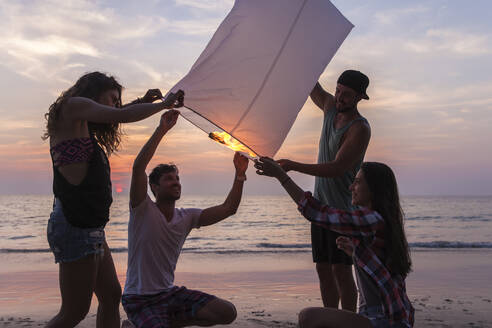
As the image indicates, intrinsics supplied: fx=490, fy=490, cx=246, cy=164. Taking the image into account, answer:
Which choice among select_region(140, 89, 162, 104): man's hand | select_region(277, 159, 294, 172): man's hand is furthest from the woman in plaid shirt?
select_region(140, 89, 162, 104): man's hand

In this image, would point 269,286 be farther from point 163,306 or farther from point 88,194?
point 88,194

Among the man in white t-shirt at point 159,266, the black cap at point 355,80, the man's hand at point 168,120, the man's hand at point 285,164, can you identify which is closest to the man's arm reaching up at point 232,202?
the man in white t-shirt at point 159,266

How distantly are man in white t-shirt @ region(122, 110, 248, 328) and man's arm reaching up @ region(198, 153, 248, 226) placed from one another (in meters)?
0.21

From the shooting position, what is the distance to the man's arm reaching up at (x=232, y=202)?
11.8 feet

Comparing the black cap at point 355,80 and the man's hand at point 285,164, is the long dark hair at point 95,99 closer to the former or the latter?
the man's hand at point 285,164

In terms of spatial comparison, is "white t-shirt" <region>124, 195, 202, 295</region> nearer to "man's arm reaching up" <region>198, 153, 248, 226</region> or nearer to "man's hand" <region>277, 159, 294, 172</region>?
"man's arm reaching up" <region>198, 153, 248, 226</region>

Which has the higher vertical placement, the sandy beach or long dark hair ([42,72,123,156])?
long dark hair ([42,72,123,156])

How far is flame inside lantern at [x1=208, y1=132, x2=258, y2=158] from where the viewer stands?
3.28m

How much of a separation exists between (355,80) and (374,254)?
4.78 feet

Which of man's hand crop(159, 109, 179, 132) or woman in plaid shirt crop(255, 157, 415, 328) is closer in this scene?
woman in plaid shirt crop(255, 157, 415, 328)

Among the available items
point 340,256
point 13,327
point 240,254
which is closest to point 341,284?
point 340,256

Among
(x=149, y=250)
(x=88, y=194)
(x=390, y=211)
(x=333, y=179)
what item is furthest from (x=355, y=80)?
(x=88, y=194)

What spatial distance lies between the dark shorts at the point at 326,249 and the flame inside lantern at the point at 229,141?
3.14 feet

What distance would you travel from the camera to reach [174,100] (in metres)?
2.92
